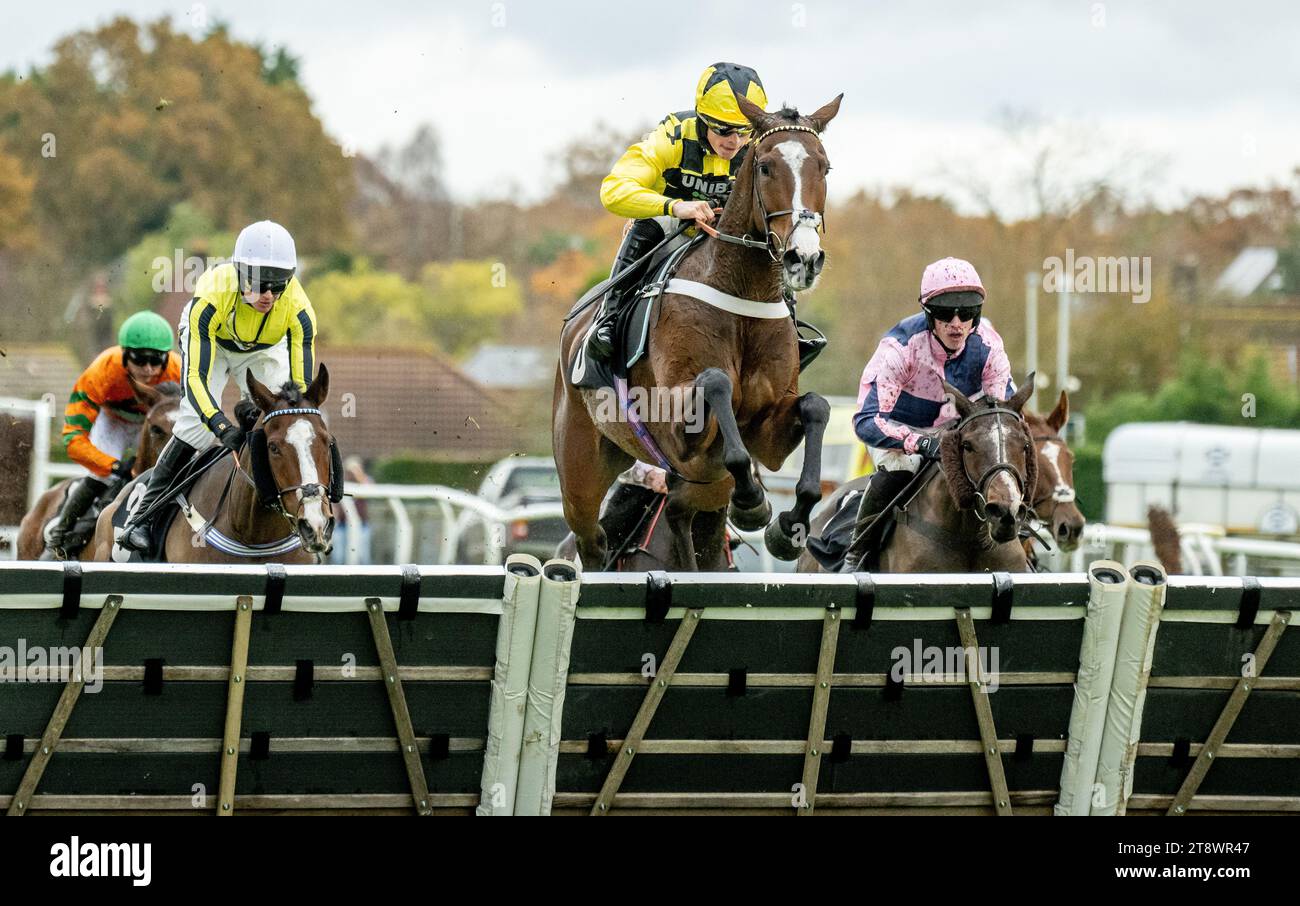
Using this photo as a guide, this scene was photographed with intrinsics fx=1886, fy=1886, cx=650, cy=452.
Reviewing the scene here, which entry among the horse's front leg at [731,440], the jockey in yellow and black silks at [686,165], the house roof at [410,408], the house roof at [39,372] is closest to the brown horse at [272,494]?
the jockey in yellow and black silks at [686,165]

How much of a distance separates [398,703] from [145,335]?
4981mm

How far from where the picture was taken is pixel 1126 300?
Answer: 38.8 meters

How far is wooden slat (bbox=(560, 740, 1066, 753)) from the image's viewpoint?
616 centimetres

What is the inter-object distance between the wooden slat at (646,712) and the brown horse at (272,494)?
2.29 m

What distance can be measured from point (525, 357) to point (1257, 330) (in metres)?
18.2

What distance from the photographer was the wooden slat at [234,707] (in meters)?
5.73

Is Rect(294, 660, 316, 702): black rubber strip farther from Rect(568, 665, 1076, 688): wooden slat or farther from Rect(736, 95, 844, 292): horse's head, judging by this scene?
Rect(736, 95, 844, 292): horse's head

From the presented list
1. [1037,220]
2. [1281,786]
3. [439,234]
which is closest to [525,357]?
[439,234]

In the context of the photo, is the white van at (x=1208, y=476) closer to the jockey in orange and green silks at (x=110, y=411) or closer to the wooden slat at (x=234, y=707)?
the jockey in orange and green silks at (x=110, y=411)

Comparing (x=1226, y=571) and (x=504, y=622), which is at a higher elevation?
(x=504, y=622)

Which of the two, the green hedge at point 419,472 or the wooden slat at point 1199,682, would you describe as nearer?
the wooden slat at point 1199,682

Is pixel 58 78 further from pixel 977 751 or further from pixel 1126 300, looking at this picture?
pixel 977 751
